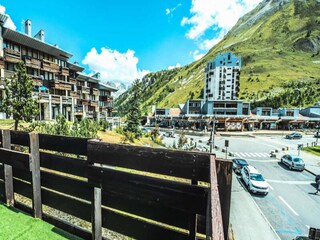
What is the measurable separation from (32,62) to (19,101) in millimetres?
16503

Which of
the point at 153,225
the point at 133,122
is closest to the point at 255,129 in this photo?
the point at 133,122

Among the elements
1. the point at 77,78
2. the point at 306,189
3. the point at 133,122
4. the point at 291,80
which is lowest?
the point at 306,189

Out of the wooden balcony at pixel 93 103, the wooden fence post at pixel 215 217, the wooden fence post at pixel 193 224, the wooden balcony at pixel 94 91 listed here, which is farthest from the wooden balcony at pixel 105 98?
the wooden fence post at pixel 215 217

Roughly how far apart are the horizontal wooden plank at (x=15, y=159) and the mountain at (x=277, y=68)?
86625 mm

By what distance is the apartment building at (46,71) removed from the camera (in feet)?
72.7

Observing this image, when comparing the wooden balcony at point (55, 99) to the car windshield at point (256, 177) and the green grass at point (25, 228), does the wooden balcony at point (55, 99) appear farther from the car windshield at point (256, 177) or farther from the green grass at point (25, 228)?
the car windshield at point (256, 177)

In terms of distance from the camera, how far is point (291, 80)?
306 feet

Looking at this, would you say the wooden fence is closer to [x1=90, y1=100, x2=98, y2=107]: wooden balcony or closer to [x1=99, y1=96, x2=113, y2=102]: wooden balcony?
[x1=90, y1=100, x2=98, y2=107]: wooden balcony

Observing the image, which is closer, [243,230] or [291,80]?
[243,230]

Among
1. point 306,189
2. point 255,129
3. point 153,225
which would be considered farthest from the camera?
Result: point 255,129

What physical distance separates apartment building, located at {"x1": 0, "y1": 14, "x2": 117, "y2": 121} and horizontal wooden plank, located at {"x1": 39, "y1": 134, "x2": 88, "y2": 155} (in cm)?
2001

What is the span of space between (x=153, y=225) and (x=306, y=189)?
2007cm

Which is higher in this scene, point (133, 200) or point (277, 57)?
point (277, 57)

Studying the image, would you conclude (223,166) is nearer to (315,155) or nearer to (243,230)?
(243,230)
